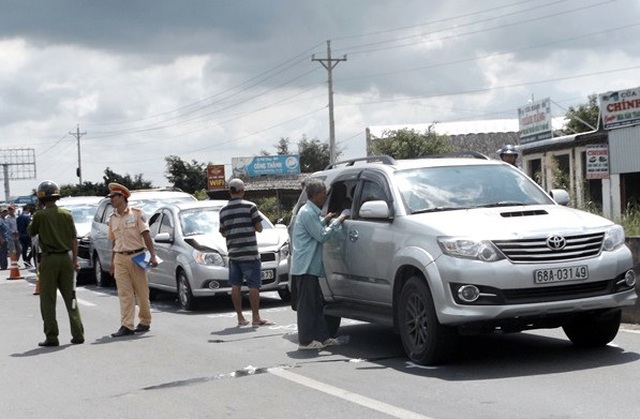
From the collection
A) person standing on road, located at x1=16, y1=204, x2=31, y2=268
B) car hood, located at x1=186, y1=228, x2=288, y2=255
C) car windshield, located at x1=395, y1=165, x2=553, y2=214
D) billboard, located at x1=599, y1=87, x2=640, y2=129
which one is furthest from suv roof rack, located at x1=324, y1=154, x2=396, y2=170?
billboard, located at x1=599, y1=87, x2=640, y2=129

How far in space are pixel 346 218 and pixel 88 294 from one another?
11162 mm

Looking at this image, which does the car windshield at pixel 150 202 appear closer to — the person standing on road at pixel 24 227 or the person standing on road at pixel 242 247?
the person standing on road at pixel 24 227

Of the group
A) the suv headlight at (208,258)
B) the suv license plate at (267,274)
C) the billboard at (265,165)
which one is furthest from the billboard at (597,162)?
the billboard at (265,165)

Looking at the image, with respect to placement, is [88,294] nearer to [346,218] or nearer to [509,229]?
[346,218]

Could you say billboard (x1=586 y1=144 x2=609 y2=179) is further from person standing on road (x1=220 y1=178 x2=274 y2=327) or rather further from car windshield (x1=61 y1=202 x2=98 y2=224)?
car windshield (x1=61 y1=202 x2=98 y2=224)

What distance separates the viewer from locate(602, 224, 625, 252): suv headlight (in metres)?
9.08

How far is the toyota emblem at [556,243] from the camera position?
8766mm

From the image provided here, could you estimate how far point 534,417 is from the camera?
22.7 ft

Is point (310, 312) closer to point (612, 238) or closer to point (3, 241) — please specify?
point (612, 238)

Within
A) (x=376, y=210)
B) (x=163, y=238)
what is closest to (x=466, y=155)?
(x=376, y=210)

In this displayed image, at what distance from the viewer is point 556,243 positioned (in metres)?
8.78

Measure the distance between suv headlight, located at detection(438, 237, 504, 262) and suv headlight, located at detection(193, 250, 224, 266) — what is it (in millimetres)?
7440

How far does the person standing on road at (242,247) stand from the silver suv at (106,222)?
8513 mm

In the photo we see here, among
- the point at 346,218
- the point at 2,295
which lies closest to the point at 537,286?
the point at 346,218
